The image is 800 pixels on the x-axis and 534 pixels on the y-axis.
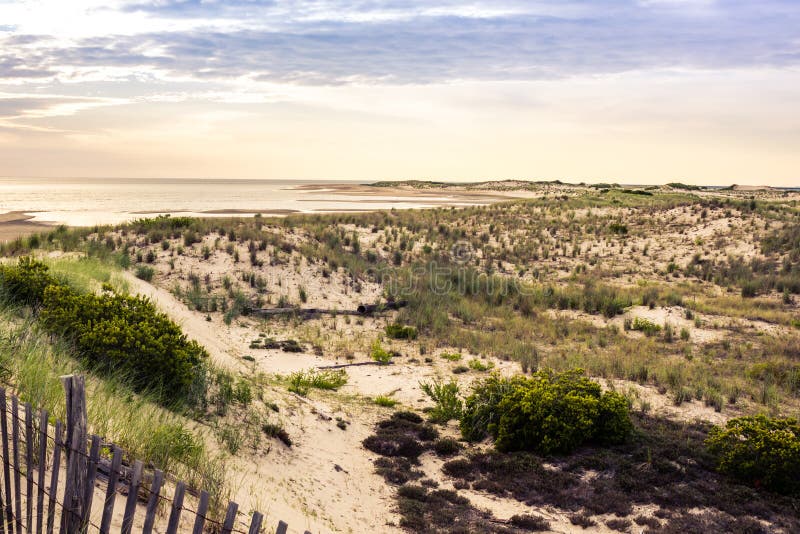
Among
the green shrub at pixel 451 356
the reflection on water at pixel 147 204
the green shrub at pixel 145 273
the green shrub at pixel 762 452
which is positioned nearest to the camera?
the green shrub at pixel 762 452

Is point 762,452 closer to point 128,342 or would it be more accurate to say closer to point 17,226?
point 128,342

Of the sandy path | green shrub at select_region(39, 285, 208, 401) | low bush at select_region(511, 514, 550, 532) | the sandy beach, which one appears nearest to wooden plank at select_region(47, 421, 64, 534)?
the sandy path

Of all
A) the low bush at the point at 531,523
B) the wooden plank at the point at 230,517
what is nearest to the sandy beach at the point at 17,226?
the low bush at the point at 531,523

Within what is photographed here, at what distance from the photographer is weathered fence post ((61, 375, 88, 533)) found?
397 centimetres

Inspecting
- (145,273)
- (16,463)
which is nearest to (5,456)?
(16,463)

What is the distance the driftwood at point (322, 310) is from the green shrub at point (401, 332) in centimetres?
225

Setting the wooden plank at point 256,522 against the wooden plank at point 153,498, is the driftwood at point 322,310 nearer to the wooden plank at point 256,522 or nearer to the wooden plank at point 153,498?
the wooden plank at point 153,498

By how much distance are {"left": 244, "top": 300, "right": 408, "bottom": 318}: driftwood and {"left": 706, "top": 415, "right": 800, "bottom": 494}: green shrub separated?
39.8ft

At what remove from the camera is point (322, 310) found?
61.5 feet

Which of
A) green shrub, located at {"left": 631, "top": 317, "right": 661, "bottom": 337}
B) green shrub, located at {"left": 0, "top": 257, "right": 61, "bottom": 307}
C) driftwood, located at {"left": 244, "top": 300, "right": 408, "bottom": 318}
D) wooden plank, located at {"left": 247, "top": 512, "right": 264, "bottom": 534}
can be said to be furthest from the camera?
driftwood, located at {"left": 244, "top": 300, "right": 408, "bottom": 318}

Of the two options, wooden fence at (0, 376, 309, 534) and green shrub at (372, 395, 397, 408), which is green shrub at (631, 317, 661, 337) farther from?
wooden fence at (0, 376, 309, 534)

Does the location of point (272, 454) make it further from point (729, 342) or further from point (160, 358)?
point (729, 342)

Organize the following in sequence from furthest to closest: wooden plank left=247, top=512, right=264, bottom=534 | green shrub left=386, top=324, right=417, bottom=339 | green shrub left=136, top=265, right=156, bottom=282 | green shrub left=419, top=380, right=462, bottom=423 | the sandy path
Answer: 1. green shrub left=136, top=265, right=156, bottom=282
2. green shrub left=386, top=324, right=417, bottom=339
3. green shrub left=419, top=380, right=462, bottom=423
4. the sandy path
5. wooden plank left=247, top=512, right=264, bottom=534

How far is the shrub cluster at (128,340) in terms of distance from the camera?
8.22m
